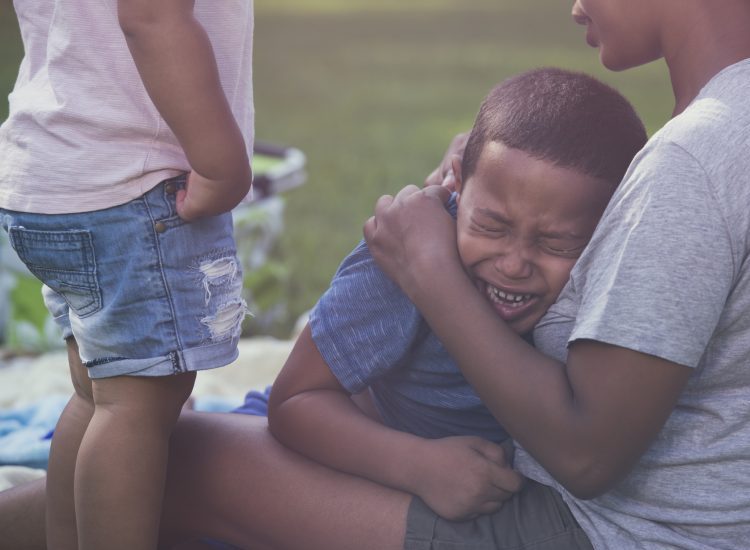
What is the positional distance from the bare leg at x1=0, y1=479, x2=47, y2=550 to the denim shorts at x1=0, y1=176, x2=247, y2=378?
518 mm

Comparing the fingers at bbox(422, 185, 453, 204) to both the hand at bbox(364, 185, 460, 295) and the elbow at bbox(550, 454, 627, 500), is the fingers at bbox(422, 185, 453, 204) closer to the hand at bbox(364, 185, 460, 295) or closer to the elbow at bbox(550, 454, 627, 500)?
the hand at bbox(364, 185, 460, 295)

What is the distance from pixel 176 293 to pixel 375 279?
364 mm

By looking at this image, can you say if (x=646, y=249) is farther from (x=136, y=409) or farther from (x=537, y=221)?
(x=136, y=409)

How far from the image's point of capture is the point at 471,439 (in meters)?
1.92

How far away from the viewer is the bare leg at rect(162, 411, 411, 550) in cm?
188

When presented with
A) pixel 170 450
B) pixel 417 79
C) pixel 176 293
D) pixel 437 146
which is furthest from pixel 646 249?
pixel 417 79

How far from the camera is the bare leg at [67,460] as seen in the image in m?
2.08

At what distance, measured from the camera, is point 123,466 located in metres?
1.88

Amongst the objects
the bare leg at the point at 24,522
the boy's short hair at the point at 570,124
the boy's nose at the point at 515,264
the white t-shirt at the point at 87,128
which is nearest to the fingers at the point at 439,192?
the boy's short hair at the point at 570,124

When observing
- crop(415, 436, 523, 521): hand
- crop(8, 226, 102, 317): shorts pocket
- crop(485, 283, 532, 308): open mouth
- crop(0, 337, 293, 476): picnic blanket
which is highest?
crop(8, 226, 102, 317): shorts pocket

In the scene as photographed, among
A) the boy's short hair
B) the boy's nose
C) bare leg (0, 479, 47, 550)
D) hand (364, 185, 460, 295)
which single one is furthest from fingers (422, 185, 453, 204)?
bare leg (0, 479, 47, 550)

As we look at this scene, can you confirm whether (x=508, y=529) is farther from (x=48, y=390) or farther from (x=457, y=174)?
(x=48, y=390)

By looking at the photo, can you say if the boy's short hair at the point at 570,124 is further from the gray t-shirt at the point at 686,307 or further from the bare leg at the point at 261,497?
the bare leg at the point at 261,497

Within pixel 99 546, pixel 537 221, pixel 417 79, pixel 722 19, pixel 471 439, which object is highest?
pixel 722 19
